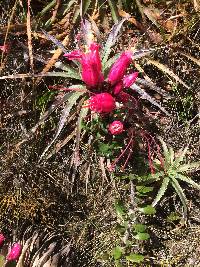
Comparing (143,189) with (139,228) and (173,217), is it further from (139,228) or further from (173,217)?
(173,217)

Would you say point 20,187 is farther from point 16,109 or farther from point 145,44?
point 145,44

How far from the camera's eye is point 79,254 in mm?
→ 3260

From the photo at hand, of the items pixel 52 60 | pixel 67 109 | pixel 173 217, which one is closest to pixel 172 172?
pixel 173 217

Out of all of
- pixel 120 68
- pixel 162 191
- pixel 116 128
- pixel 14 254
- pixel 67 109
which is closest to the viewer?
pixel 120 68

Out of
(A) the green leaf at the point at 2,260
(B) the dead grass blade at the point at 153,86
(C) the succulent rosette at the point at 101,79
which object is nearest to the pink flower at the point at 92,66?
(C) the succulent rosette at the point at 101,79

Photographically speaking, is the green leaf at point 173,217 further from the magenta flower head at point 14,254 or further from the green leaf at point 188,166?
the magenta flower head at point 14,254

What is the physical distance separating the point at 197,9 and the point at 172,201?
136 cm

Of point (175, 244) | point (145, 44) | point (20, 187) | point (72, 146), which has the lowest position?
point (175, 244)

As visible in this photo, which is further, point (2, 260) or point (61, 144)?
point (61, 144)

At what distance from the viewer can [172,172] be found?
10.1 ft

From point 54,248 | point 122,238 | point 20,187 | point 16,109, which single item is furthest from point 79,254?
point 16,109

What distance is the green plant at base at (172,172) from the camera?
9.98 feet

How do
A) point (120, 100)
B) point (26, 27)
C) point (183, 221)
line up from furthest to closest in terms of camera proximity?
point (183, 221)
point (26, 27)
point (120, 100)

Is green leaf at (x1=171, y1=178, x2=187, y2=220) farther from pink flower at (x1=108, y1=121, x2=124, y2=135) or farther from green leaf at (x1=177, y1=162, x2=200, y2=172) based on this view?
pink flower at (x1=108, y1=121, x2=124, y2=135)
